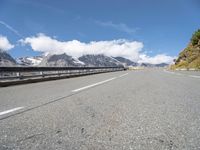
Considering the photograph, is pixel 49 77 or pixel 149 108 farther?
pixel 49 77

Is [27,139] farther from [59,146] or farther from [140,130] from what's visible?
[140,130]

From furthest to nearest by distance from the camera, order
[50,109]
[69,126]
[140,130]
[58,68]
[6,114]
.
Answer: [58,68] → [50,109] → [6,114] → [69,126] → [140,130]

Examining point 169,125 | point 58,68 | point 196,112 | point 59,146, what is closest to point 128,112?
Answer: point 169,125

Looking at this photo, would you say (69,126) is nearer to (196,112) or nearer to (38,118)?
(38,118)

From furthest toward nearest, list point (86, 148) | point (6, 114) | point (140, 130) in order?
point (6, 114) → point (140, 130) → point (86, 148)

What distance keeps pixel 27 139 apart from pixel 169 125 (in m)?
2.28

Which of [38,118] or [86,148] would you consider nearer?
[86,148]

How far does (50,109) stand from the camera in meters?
4.58

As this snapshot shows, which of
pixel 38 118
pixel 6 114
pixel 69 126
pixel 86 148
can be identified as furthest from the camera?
pixel 6 114

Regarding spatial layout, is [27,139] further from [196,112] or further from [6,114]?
[196,112]

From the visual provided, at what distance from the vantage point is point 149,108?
183 inches

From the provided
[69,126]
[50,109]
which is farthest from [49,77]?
[69,126]

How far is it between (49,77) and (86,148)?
14.1m

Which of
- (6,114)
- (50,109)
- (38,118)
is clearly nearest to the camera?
(38,118)
